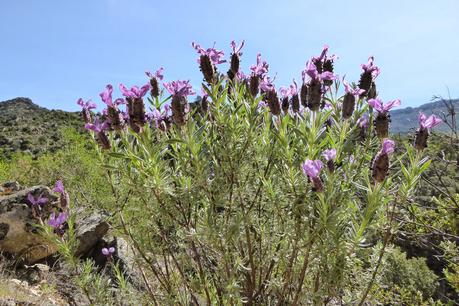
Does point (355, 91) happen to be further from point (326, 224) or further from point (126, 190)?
point (126, 190)

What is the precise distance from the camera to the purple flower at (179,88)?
171cm

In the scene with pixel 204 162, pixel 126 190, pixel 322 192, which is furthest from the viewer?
pixel 126 190

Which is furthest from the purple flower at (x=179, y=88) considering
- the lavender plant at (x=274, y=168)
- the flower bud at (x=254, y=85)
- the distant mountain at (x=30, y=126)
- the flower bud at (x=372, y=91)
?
the distant mountain at (x=30, y=126)

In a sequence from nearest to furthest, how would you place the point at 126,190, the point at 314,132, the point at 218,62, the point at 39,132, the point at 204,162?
the point at 314,132 → the point at 204,162 → the point at 218,62 → the point at 126,190 → the point at 39,132

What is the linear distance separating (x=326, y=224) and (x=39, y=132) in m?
36.2

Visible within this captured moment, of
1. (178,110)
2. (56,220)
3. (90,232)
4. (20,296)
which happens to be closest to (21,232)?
(90,232)

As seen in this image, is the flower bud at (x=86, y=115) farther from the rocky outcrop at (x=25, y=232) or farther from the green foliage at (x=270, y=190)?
the rocky outcrop at (x=25, y=232)

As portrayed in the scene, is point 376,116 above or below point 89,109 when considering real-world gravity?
below

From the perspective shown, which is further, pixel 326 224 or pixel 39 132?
pixel 39 132

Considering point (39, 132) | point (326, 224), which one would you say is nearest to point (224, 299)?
point (326, 224)

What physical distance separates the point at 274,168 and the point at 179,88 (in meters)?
0.63

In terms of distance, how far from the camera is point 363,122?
6.23ft

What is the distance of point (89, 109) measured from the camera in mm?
2396

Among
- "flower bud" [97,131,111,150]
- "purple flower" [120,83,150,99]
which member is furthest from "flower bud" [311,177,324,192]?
"flower bud" [97,131,111,150]
